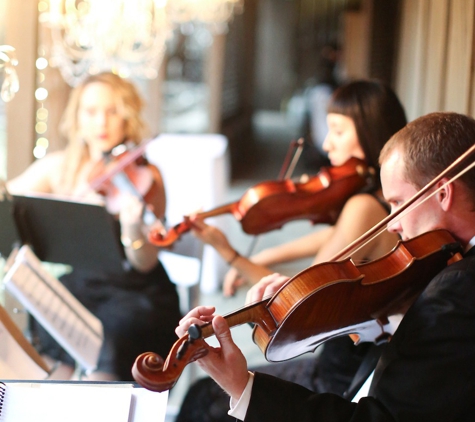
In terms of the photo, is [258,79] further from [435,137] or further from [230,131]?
[435,137]

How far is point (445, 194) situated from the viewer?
41.9 inches

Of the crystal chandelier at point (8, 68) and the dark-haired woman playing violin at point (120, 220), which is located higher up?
the crystal chandelier at point (8, 68)

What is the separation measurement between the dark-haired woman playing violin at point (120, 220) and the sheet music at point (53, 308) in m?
0.26

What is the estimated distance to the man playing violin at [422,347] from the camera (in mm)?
954

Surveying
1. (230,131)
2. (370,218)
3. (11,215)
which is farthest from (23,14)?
(230,131)

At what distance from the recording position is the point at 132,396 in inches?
39.1

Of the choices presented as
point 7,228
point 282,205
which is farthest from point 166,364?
point 7,228

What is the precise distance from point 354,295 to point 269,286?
18cm

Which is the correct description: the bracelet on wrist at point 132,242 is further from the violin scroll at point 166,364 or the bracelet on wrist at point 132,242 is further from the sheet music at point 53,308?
the violin scroll at point 166,364

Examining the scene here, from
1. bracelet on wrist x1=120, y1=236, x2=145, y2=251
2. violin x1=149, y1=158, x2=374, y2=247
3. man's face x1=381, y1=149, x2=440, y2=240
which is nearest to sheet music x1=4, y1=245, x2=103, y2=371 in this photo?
violin x1=149, y1=158, x2=374, y2=247

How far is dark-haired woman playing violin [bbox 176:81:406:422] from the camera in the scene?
5.10ft

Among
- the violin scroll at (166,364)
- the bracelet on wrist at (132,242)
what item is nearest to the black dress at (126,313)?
the bracelet on wrist at (132,242)

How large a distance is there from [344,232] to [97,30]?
6.07 ft

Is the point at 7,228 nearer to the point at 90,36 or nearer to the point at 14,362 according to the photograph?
the point at 14,362
